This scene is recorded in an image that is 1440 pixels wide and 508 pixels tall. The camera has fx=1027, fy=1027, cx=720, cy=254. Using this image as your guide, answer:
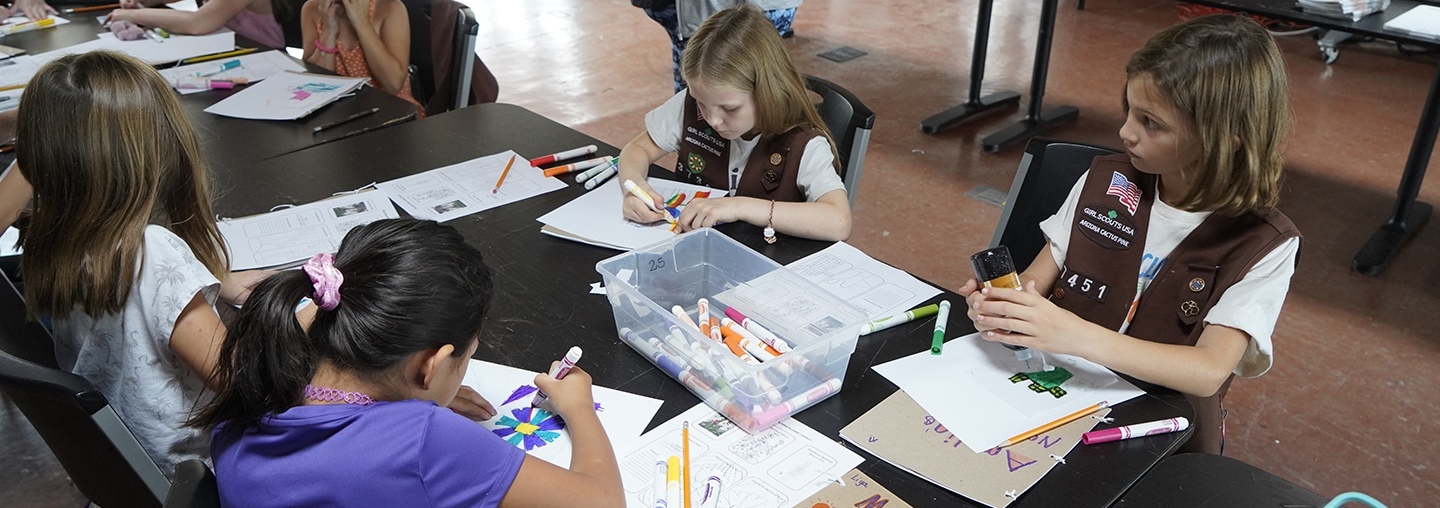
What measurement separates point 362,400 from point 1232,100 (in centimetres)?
111

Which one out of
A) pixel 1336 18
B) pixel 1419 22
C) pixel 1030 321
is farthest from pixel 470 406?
pixel 1419 22

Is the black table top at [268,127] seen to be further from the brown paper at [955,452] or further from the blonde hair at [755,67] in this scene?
the brown paper at [955,452]

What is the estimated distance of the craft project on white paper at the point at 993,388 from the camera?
1.24m

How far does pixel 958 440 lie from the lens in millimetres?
1216

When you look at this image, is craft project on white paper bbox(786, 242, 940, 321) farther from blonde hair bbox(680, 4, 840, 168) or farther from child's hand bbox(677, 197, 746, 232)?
blonde hair bbox(680, 4, 840, 168)

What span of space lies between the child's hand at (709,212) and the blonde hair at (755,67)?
0.70ft

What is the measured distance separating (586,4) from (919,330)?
4892 millimetres

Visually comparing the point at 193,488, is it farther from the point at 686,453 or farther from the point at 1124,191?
the point at 1124,191

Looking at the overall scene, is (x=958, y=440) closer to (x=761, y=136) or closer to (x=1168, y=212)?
(x=1168, y=212)

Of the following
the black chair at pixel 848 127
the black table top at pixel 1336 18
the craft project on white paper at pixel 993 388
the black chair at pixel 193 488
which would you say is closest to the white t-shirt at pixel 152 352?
the black chair at pixel 193 488

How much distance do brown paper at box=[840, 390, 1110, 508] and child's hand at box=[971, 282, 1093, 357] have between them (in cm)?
10

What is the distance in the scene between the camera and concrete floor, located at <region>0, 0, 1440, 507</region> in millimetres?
2270

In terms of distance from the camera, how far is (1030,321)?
4.22 feet

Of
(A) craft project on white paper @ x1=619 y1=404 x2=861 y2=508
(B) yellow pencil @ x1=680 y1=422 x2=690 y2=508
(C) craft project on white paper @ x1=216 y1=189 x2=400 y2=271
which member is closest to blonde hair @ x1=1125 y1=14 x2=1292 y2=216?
(A) craft project on white paper @ x1=619 y1=404 x2=861 y2=508
